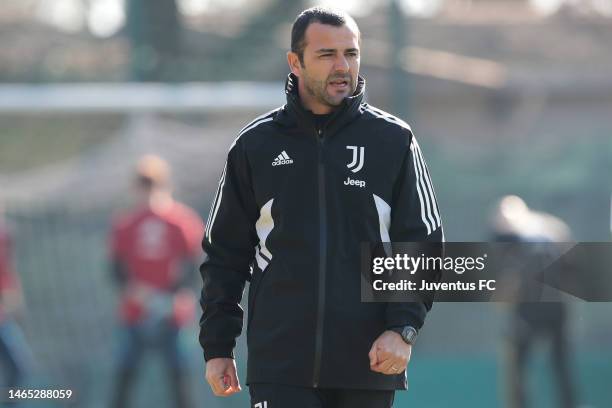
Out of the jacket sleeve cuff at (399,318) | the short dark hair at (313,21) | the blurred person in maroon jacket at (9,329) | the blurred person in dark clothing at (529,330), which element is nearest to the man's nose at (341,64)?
the short dark hair at (313,21)

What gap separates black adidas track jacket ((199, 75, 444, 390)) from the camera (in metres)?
4.23

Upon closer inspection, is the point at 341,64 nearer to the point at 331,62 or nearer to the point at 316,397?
the point at 331,62

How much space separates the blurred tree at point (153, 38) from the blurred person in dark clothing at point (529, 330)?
4130mm

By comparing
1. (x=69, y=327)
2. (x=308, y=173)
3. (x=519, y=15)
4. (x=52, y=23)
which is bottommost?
(x=308, y=173)

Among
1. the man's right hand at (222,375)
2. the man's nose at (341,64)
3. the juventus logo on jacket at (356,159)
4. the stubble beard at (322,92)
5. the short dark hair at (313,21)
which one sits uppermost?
the short dark hair at (313,21)

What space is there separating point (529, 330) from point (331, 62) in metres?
6.22

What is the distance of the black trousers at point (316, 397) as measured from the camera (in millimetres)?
4223

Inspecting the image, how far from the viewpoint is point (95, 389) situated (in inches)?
414

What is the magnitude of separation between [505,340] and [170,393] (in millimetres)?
2661

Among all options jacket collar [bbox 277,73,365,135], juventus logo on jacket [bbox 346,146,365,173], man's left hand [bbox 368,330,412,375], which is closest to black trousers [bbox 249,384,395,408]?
man's left hand [bbox 368,330,412,375]

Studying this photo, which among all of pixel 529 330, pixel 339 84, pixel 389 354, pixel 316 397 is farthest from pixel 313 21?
pixel 529 330

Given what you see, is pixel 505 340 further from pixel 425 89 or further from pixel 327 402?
pixel 425 89

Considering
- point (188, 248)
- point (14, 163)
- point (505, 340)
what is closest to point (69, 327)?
point (188, 248)

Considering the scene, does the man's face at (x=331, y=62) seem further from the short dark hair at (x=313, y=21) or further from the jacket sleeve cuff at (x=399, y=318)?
the jacket sleeve cuff at (x=399, y=318)
